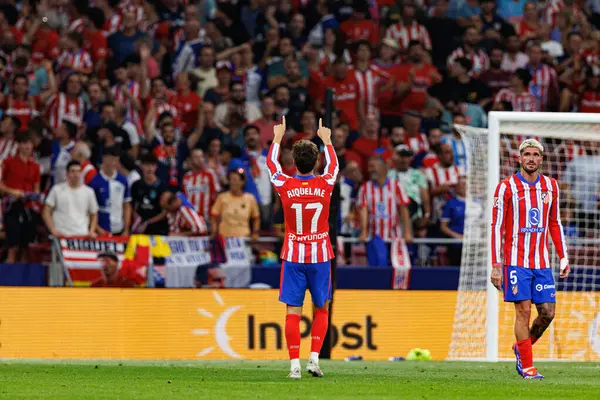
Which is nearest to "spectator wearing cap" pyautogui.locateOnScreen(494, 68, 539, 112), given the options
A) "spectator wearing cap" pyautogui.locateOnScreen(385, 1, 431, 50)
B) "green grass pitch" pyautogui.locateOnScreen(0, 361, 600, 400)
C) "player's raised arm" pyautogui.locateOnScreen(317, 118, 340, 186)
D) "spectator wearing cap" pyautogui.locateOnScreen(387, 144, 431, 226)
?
"spectator wearing cap" pyautogui.locateOnScreen(385, 1, 431, 50)

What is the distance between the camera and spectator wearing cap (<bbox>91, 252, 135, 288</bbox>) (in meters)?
18.5

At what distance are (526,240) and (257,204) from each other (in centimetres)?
864

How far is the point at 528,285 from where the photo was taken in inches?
458

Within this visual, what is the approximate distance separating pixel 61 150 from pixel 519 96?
26.6ft

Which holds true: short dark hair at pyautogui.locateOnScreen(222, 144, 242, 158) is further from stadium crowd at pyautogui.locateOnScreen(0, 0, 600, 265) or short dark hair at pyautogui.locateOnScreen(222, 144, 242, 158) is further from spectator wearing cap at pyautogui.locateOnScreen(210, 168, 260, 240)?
spectator wearing cap at pyautogui.locateOnScreen(210, 168, 260, 240)

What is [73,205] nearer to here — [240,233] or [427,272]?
[240,233]

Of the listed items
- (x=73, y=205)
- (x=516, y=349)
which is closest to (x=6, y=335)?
(x=73, y=205)

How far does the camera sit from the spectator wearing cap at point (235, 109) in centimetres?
2188

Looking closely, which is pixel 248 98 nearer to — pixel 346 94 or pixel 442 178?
pixel 346 94

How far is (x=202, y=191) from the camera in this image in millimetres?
20359

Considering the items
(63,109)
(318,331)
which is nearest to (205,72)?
(63,109)

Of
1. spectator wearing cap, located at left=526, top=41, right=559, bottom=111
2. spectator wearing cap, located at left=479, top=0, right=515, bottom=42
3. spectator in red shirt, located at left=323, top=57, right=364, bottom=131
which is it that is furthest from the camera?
spectator wearing cap, located at left=479, top=0, right=515, bottom=42

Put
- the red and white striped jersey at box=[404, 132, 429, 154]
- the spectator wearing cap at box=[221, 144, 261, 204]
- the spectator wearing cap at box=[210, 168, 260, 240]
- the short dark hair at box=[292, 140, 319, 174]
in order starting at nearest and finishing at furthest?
the short dark hair at box=[292, 140, 319, 174]
the spectator wearing cap at box=[210, 168, 260, 240]
the spectator wearing cap at box=[221, 144, 261, 204]
the red and white striped jersey at box=[404, 132, 429, 154]

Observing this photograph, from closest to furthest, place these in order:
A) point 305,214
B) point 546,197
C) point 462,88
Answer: point 305,214
point 546,197
point 462,88
